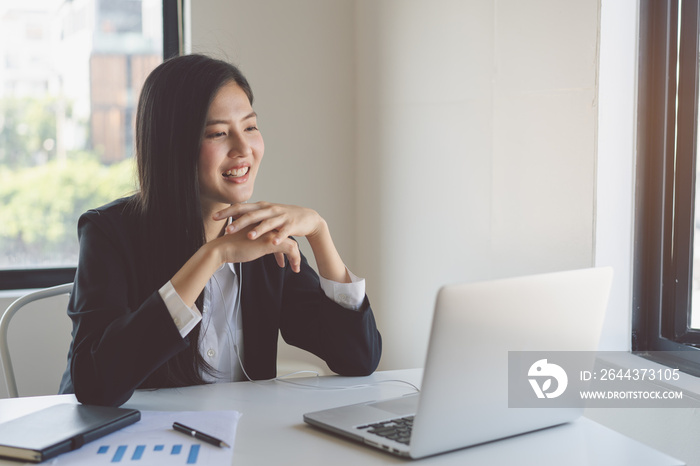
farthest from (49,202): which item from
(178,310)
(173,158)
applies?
(178,310)

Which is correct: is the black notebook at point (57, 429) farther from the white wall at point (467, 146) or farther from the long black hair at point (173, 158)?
the white wall at point (467, 146)

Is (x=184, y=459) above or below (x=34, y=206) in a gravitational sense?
below

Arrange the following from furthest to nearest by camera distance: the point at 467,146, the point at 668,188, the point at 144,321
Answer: the point at 467,146, the point at 668,188, the point at 144,321

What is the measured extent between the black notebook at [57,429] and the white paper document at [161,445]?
0.5 inches

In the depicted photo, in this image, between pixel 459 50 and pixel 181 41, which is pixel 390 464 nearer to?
pixel 459 50

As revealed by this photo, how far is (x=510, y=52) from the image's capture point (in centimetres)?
206

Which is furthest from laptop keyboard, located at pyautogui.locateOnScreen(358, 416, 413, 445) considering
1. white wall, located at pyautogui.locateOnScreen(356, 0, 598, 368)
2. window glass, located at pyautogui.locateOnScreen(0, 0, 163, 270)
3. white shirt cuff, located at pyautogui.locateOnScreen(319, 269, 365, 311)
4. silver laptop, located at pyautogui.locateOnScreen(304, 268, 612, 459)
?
window glass, located at pyautogui.locateOnScreen(0, 0, 163, 270)

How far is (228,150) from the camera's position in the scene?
1.62 metres

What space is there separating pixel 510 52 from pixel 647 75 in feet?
1.30

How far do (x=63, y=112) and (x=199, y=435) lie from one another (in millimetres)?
2193

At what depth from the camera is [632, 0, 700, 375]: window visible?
5.85 feet

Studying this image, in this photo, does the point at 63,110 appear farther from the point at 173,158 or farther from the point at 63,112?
the point at 173,158

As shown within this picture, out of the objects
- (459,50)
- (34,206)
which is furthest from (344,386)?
(34,206)

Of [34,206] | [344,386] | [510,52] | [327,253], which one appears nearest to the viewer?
[344,386]
